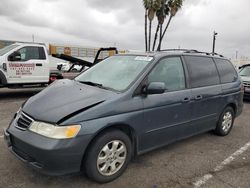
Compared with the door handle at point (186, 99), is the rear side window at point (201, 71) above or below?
above

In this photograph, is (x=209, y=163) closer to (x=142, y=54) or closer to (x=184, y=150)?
(x=184, y=150)

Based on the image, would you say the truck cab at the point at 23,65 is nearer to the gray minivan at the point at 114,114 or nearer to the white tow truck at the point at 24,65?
the white tow truck at the point at 24,65

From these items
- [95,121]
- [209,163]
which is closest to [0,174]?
[95,121]

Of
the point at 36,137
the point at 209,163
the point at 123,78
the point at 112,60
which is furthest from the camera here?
the point at 112,60

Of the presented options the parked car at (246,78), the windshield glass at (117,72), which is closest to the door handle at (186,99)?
the windshield glass at (117,72)

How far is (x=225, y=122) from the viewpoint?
16.2 ft

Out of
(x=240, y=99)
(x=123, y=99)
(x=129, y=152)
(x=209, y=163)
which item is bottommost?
(x=209, y=163)

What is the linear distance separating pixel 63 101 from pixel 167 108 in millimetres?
1509

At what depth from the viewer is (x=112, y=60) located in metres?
4.05

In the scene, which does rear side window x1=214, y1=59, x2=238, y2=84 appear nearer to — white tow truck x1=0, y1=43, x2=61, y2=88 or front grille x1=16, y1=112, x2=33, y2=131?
front grille x1=16, y1=112, x2=33, y2=131

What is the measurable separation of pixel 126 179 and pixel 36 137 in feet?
4.18

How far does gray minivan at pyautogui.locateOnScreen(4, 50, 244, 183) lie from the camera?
257 cm

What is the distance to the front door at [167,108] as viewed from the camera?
10.7 ft

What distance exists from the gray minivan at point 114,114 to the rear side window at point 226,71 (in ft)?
1.41
